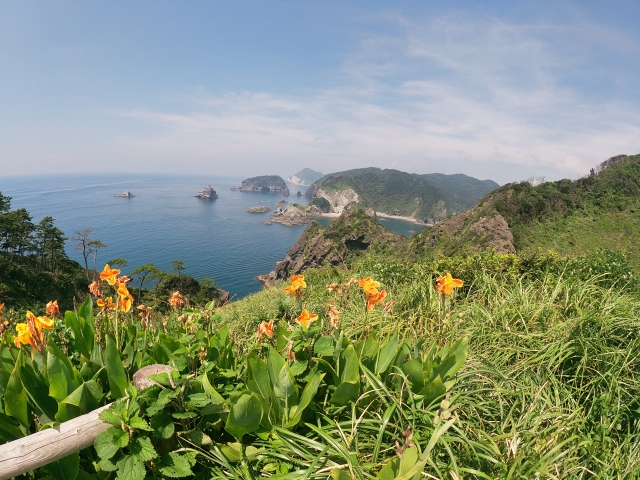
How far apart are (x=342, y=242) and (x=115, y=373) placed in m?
47.6

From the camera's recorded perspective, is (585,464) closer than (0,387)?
No

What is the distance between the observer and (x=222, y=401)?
5.22 ft

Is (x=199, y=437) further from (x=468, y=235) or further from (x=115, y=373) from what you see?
(x=468, y=235)

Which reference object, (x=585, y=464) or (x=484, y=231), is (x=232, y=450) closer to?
(x=585, y=464)

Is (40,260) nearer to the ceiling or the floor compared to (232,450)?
nearer to the floor

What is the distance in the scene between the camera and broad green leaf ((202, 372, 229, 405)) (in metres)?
1.58

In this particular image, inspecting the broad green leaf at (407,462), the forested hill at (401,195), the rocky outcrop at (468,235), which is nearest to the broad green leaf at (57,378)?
the broad green leaf at (407,462)

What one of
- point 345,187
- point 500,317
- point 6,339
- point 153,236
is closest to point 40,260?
point 6,339

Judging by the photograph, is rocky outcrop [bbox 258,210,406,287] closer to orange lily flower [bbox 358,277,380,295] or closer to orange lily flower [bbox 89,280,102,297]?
orange lily flower [bbox 358,277,380,295]

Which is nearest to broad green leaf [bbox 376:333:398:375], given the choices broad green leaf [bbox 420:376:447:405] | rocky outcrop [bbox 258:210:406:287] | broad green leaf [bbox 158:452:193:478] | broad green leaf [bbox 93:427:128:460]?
broad green leaf [bbox 420:376:447:405]

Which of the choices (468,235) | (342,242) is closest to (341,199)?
(342,242)

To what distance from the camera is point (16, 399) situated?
57.1 inches

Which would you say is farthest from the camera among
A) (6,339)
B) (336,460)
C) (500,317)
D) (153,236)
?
(153,236)

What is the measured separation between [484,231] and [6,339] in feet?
124
